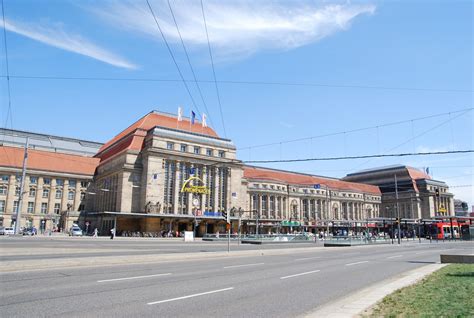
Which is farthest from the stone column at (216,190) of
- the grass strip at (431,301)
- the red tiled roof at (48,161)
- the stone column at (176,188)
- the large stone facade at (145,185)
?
the grass strip at (431,301)

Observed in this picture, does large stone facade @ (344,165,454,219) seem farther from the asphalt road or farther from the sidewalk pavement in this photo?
the sidewalk pavement

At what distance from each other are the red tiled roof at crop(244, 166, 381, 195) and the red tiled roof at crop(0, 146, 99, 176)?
43545mm

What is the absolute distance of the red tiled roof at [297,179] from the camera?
365ft

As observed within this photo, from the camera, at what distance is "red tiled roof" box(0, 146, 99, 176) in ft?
271

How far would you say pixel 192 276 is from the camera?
13.5 metres

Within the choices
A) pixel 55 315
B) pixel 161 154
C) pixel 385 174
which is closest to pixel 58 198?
pixel 161 154

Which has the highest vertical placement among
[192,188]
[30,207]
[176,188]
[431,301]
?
[192,188]

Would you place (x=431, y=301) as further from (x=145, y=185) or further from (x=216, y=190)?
(x=216, y=190)

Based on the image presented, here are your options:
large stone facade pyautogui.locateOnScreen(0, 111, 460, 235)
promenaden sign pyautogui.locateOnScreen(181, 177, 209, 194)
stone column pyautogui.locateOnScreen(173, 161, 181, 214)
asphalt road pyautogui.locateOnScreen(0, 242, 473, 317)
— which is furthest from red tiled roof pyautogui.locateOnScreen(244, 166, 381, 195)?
asphalt road pyautogui.locateOnScreen(0, 242, 473, 317)

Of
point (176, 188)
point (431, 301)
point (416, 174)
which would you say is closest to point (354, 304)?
point (431, 301)

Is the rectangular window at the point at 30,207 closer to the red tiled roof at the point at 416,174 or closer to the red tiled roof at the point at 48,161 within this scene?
the red tiled roof at the point at 48,161

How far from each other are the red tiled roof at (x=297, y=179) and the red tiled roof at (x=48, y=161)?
4355 cm

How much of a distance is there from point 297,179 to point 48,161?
244 ft

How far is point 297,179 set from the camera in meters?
123
